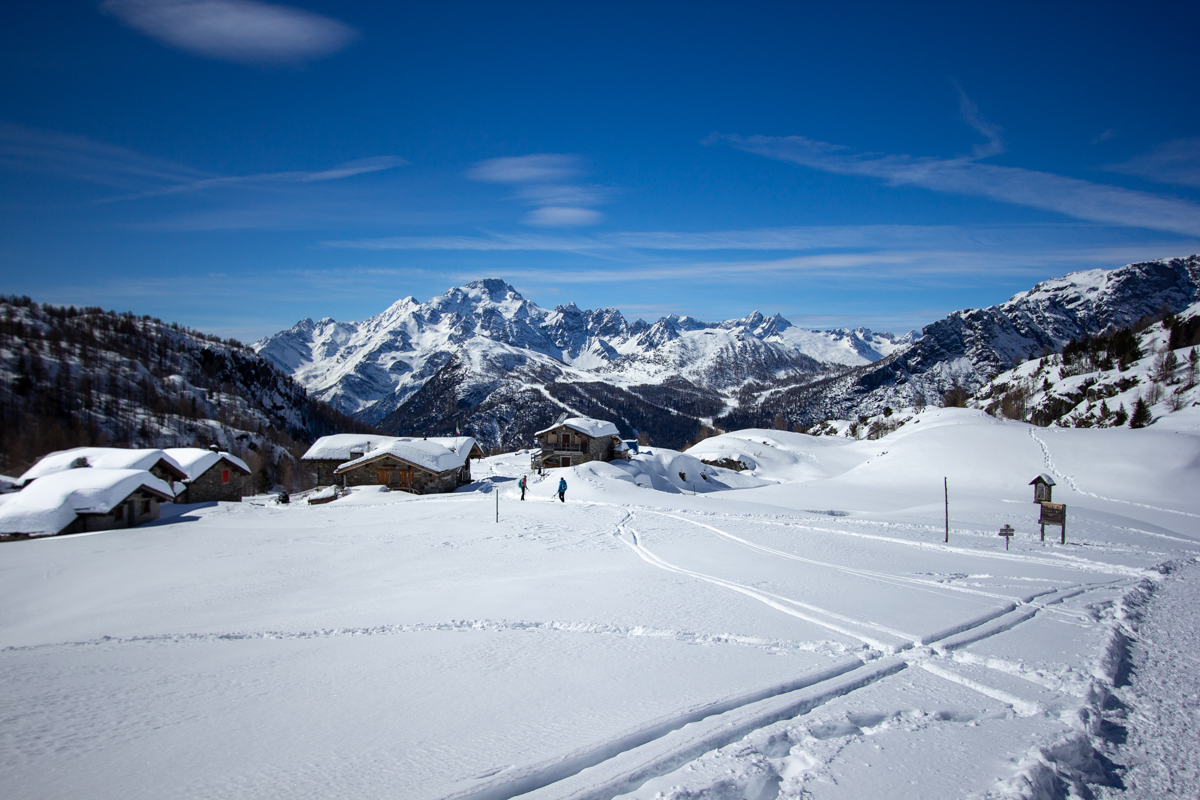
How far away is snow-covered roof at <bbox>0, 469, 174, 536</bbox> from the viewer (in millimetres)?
29062

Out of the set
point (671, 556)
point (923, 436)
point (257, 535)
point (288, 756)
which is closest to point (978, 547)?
point (671, 556)

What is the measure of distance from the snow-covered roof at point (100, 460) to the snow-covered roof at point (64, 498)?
6652 mm

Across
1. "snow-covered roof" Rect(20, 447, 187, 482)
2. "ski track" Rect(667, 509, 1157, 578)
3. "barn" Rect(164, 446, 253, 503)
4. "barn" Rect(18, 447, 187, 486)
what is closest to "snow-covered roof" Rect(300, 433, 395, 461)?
"barn" Rect(164, 446, 253, 503)

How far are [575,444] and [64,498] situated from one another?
137 feet

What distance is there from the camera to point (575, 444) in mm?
62500

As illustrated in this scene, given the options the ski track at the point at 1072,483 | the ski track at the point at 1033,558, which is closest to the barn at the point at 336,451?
the ski track at the point at 1033,558

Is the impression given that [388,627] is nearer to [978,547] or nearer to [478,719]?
[478,719]

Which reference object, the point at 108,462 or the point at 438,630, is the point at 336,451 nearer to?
the point at 108,462

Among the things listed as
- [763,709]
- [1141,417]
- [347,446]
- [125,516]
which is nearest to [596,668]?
[763,709]

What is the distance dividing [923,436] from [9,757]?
→ 6931 centimetres

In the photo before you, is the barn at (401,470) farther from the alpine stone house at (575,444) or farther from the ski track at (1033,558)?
the ski track at (1033,558)

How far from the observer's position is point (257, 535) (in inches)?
995

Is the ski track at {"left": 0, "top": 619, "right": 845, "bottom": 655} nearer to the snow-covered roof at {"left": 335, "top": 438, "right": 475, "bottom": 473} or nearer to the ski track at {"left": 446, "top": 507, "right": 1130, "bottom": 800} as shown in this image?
the ski track at {"left": 446, "top": 507, "right": 1130, "bottom": 800}

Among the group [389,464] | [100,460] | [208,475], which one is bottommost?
[208,475]
